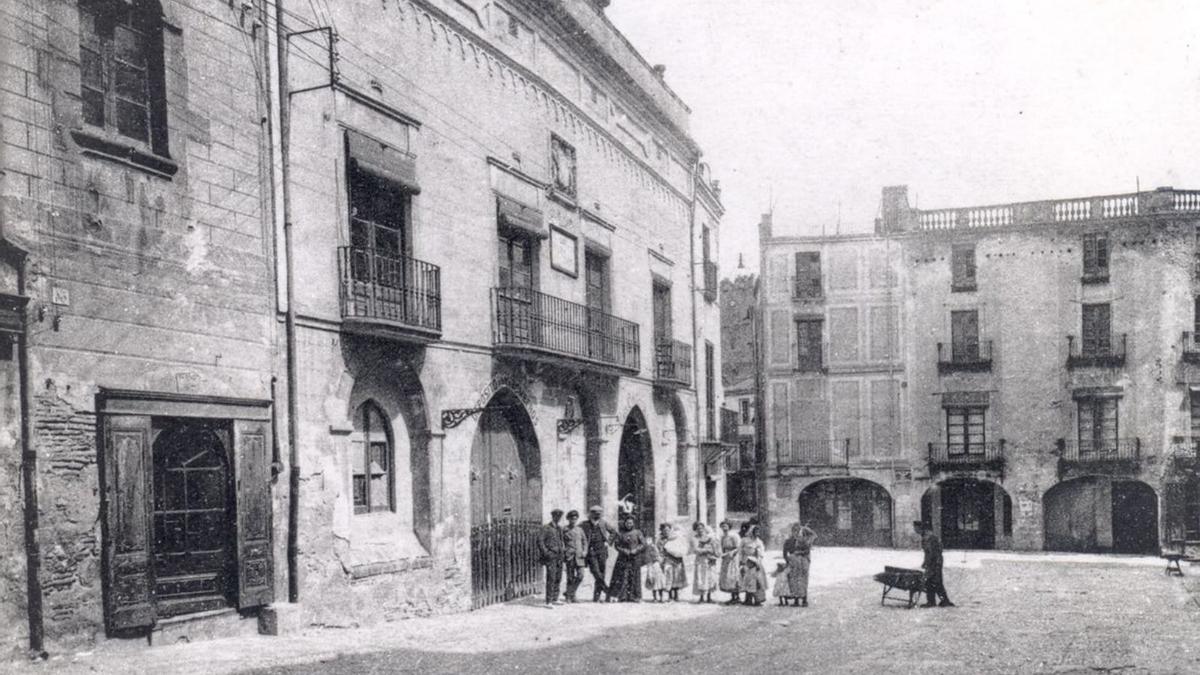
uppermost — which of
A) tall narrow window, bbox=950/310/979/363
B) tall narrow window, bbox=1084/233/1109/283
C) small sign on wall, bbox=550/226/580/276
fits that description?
tall narrow window, bbox=1084/233/1109/283

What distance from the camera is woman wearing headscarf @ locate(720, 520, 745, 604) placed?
15.8 metres

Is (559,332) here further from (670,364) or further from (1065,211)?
(1065,211)

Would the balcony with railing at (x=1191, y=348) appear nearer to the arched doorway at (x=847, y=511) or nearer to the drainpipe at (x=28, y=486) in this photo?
the arched doorway at (x=847, y=511)

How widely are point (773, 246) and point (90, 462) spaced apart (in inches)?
1202

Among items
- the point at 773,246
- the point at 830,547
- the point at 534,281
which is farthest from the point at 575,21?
the point at 830,547

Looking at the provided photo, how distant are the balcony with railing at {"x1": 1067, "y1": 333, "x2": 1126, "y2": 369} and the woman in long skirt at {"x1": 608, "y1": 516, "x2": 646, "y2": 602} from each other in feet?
77.5

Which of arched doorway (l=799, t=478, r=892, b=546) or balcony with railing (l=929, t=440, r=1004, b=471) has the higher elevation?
balcony with railing (l=929, t=440, r=1004, b=471)

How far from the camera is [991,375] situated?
114 ft

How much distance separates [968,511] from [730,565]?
2176 centimetres

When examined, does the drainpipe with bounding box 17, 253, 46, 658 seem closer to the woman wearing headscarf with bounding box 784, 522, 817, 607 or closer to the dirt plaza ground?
the dirt plaza ground

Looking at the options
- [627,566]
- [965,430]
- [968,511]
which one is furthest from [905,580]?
[968,511]

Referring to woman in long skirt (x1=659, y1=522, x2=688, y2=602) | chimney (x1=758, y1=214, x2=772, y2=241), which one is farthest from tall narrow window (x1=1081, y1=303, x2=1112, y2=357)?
woman in long skirt (x1=659, y1=522, x2=688, y2=602)

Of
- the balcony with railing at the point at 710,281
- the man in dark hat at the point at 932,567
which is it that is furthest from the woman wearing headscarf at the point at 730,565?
the balcony with railing at the point at 710,281

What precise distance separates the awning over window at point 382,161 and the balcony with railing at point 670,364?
10140mm
